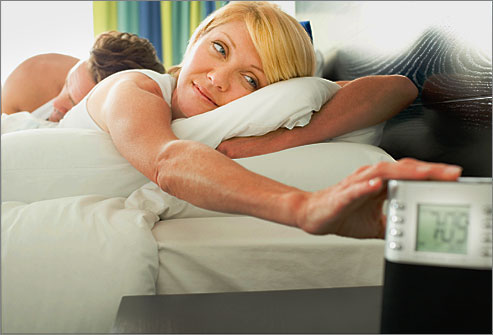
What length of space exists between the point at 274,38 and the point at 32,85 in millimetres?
1484

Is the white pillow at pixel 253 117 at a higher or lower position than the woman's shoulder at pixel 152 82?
lower

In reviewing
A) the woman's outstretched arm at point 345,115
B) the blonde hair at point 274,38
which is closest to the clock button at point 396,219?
Answer: the woman's outstretched arm at point 345,115

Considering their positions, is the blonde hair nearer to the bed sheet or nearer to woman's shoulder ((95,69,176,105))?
woman's shoulder ((95,69,176,105))

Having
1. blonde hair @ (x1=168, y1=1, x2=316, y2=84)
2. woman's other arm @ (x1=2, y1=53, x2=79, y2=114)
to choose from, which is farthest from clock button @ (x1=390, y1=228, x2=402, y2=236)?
woman's other arm @ (x1=2, y1=53, x2=79, y2=114)

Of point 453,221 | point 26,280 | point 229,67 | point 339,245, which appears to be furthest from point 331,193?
point 229,67

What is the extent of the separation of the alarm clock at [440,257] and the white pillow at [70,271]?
14.3 inches

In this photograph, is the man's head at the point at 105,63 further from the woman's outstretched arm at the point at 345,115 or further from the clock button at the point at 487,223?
the clock button at the point at 487,223

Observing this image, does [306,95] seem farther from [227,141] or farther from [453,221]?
[453,221]

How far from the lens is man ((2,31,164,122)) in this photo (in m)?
1.75

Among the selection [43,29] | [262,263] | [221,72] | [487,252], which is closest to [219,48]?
[221,72]

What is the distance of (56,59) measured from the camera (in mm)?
2264

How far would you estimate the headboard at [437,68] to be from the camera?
2.72 ft

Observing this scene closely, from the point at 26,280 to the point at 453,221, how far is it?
52 cm

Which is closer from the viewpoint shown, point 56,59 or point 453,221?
point 453,221
